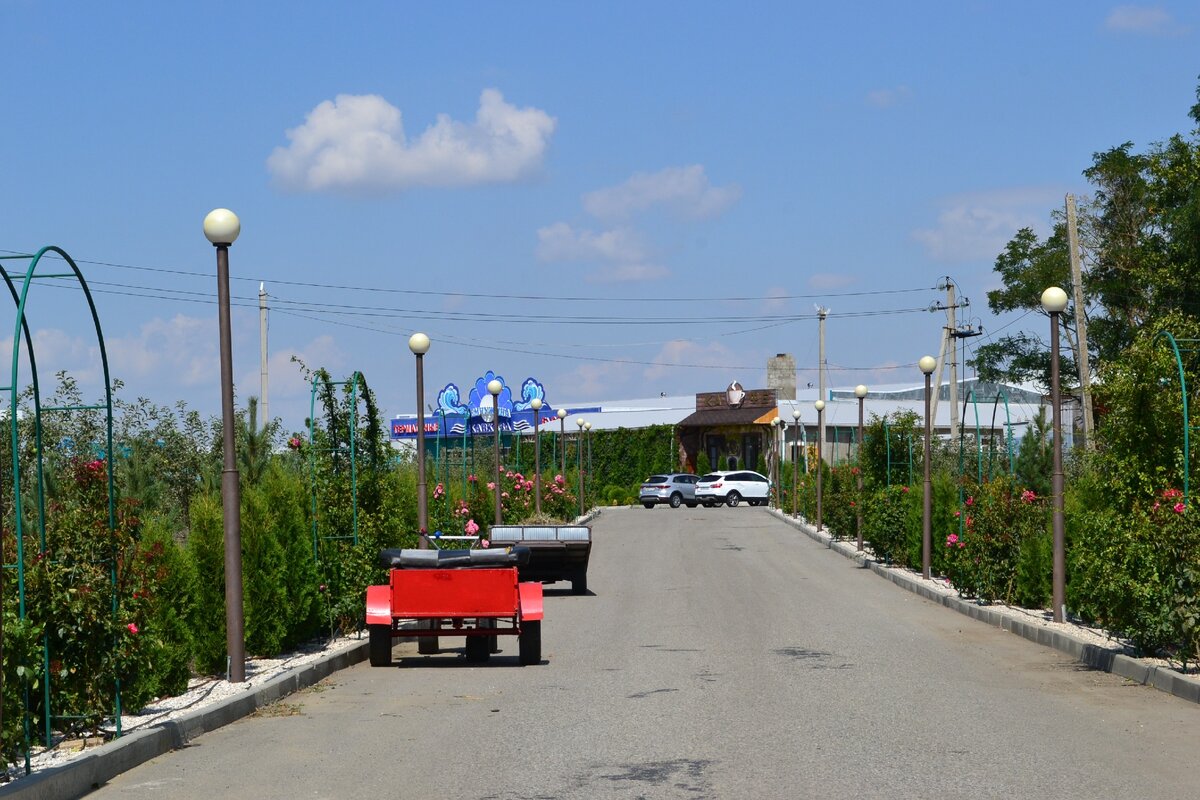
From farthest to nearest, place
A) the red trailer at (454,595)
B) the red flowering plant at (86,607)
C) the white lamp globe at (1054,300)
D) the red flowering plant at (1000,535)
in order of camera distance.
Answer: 1. the red flowering plant at (1000,535)
2. the white lamp globe at (1054,300)
3. the red trailer at (454,595)
4. the red flowering plant at (86,607)

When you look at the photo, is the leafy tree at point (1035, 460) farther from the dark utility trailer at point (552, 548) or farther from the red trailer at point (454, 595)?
the red trailer at point (454, 595)

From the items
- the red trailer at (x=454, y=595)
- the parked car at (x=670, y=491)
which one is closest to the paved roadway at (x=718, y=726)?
the red trailer at (x=454, y=595)

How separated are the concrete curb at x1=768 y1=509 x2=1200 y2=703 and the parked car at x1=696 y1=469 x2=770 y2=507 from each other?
36061 millimetres

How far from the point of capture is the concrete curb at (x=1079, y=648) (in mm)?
11117

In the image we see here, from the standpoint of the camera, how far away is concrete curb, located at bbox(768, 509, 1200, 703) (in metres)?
11.1

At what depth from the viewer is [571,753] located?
877cm

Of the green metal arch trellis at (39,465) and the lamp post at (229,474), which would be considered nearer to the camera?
the green metal arch trellis at (39,465)

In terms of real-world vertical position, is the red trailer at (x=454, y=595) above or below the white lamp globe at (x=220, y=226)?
below

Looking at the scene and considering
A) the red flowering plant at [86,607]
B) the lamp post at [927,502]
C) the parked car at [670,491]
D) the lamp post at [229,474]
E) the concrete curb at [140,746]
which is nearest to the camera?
the concrete curb at [140,746]

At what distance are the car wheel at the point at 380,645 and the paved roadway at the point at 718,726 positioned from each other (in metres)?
0.18

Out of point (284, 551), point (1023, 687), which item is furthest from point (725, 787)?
point (284, 551)

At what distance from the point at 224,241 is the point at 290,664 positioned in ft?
13.1

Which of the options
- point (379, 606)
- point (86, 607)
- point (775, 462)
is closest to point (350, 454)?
point (379, 606)

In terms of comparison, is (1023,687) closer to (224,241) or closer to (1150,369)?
(1150,369)
